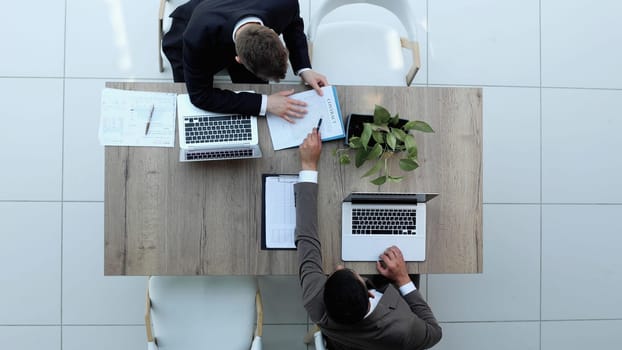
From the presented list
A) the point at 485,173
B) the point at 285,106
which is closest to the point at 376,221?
the point at 285,106

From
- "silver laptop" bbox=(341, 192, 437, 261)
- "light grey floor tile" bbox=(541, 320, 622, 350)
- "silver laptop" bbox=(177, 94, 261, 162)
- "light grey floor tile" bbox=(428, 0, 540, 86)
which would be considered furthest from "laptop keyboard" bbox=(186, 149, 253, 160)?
"light grey floor tile" bbox=(541, 320, 622, 350)

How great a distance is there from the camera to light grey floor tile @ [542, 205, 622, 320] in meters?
2.81

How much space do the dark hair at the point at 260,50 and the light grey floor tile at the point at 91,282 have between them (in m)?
1.47

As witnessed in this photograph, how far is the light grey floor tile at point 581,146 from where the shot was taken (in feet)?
9.32

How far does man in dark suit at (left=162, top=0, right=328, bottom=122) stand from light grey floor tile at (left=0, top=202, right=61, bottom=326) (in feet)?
4.47

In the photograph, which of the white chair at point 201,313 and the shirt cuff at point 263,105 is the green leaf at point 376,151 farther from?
the white chair at point 201,313

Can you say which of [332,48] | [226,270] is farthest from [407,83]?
[226,270]

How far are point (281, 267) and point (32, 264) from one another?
1.58 m

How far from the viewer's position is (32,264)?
2.58 meters

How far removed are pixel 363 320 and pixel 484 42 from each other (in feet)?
6.36

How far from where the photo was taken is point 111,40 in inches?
104

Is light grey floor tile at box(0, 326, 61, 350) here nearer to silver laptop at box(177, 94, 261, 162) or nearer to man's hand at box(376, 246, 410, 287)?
silver laptop at box(177, 94, 261, 162)

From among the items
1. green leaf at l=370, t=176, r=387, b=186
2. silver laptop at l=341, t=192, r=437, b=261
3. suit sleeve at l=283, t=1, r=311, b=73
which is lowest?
silver laptop at l=341, t=192, r=437, b=261

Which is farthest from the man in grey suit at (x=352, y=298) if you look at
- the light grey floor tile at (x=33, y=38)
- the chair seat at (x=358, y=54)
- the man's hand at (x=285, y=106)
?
the light grey floor tile at (x=33, y=38)
